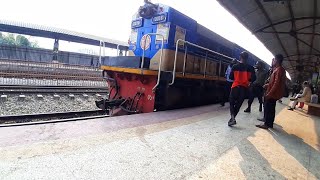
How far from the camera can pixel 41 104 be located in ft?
23.5

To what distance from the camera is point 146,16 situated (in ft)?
20.8

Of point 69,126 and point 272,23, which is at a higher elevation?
point 272,23

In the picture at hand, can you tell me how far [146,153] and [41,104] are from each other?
5.80 meters

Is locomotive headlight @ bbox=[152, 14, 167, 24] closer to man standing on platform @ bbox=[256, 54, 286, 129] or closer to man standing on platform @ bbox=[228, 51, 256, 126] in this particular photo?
man standing on platform @ bbox=[228, 51, 256, 126]

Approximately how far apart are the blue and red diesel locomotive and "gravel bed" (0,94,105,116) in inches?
67.1

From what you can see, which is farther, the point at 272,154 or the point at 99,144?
the point at 272,154

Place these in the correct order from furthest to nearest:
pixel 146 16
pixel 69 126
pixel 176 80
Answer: pixel 146 16 → pixel 176 80 → pixel 69 126

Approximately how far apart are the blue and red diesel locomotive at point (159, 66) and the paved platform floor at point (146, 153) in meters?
1.72

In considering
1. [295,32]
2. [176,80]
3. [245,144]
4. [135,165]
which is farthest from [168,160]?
[295,32]

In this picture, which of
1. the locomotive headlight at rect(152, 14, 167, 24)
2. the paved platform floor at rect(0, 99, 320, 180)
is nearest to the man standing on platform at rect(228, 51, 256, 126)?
the paved platform floor at rect(0, 99, 320, 180)

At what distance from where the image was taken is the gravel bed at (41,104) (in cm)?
645

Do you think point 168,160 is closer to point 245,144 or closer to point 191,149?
point 191,149

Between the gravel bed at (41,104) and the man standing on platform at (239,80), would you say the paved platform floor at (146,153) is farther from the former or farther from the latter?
the gravel bed at (41,104)

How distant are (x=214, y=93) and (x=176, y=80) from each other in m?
2.95
